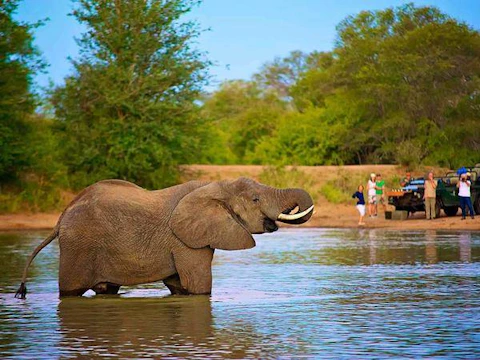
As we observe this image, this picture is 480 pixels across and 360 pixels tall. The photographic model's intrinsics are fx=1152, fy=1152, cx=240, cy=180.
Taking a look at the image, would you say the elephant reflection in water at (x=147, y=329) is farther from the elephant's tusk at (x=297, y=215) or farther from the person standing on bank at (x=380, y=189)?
the person standing on bank at (x=380, y=189)

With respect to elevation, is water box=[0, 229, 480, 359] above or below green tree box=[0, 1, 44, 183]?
below

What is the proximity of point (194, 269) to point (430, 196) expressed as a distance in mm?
21649

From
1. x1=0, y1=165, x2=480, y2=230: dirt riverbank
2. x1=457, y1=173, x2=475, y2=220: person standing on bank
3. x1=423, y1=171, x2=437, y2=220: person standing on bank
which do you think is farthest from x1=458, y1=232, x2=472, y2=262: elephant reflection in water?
x1=423, y1=171, x2=437, y2=220: person standing on bank

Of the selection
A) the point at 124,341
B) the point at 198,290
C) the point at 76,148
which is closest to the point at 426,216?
the point at 76,148

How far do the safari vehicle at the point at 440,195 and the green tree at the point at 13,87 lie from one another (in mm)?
13734

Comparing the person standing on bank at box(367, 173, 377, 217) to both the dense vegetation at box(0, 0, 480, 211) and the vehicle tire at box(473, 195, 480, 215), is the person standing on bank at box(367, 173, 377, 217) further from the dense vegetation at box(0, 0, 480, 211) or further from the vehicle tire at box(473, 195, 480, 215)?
the dense vegetation at box(0, 0, 480, 211)

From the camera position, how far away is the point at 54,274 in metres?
19.2

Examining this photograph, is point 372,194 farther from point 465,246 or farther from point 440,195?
point 465,246

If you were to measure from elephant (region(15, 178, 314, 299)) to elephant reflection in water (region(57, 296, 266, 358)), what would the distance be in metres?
0.33

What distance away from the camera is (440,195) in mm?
35812

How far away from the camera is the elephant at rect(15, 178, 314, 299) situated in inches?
554

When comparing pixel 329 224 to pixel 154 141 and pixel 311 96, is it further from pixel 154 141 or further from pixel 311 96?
pixel 311 96


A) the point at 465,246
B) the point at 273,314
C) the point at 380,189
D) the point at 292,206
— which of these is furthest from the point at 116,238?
the point at 380,189

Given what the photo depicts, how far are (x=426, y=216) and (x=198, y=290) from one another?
22.6 m
